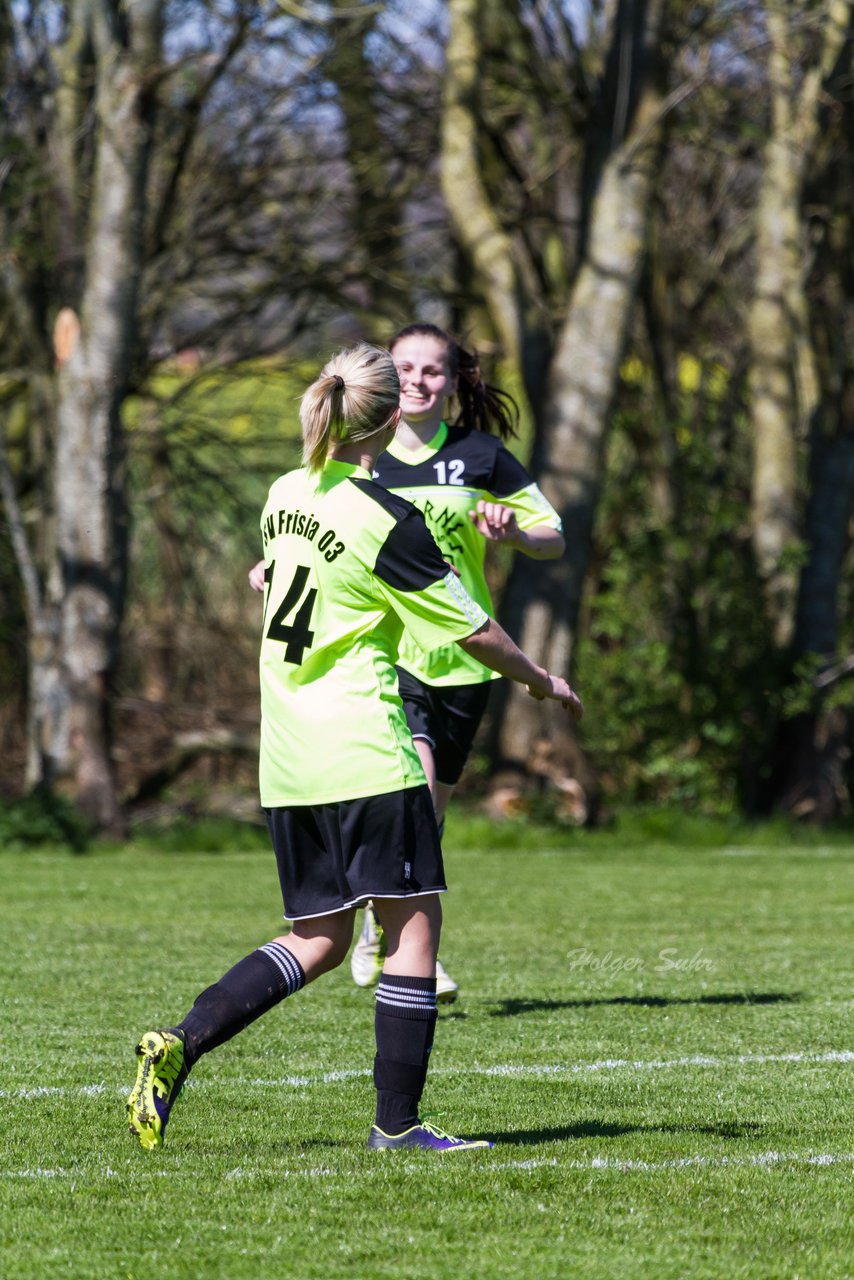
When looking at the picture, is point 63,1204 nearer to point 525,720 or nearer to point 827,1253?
point 827,1253

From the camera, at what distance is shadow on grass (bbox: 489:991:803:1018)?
6508 mm

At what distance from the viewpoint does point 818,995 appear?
22.2 feet

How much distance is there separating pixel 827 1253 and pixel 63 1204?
1499 millimetres

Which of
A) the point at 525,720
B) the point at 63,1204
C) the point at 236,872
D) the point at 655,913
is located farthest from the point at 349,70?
the point at 63,1204

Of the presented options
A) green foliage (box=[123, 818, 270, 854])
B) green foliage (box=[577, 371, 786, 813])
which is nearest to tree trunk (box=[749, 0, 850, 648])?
green foliage (box=[577, 371, 786, 813])

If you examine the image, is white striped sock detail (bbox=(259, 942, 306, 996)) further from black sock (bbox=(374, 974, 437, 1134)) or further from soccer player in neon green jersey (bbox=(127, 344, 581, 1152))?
black sock (bbox=(374, 974, 437, 1134))

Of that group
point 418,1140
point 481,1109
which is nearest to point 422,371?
point 481,1109

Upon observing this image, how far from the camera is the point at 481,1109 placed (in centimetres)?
479

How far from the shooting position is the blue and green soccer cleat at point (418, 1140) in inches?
167

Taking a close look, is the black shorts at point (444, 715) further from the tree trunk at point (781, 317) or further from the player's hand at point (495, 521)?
the tree trunk at point (781, 317)

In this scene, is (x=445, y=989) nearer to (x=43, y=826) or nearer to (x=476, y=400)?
(x=476, y=400)

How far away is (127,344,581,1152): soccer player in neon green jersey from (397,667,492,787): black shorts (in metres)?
2.23

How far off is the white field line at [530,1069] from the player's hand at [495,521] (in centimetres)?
155

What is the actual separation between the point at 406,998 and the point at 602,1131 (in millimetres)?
668
